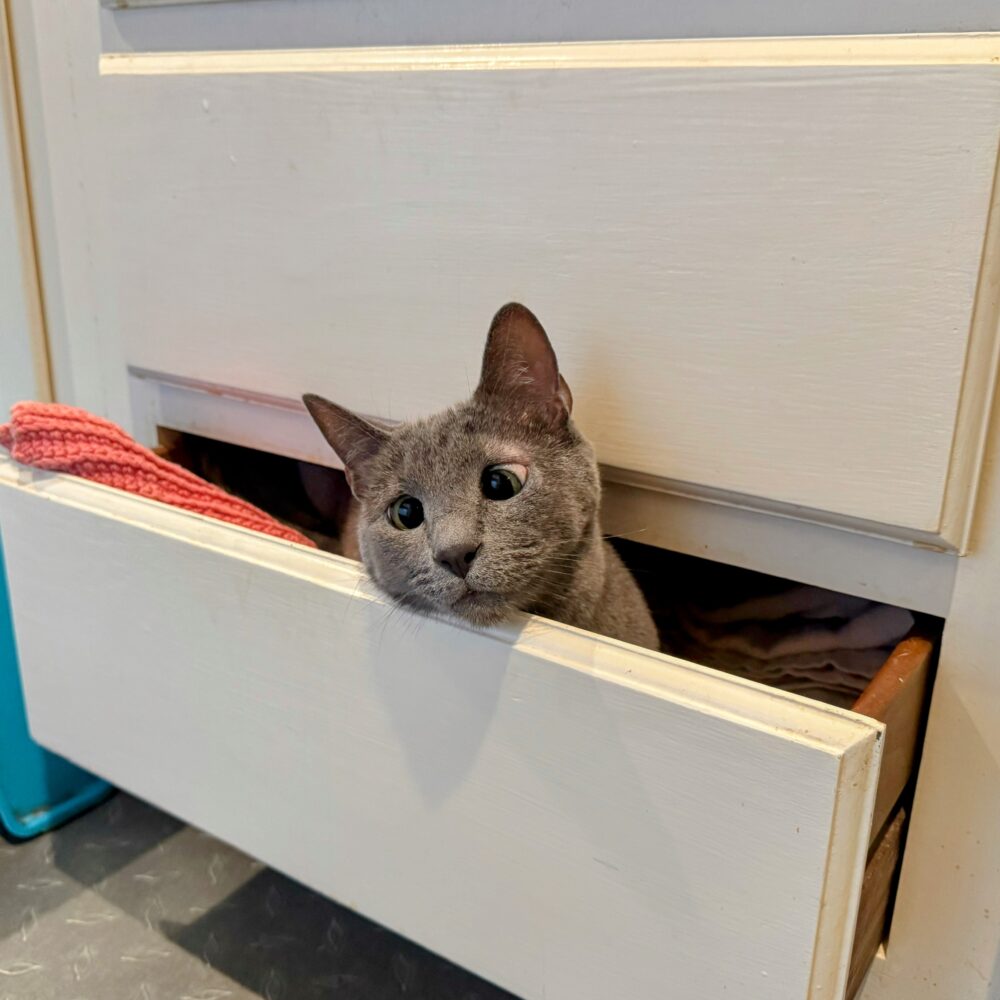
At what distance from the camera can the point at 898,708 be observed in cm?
62

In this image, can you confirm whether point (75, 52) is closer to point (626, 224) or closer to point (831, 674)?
point (626, 224)

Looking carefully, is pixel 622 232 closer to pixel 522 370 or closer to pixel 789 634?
pixel 522 370

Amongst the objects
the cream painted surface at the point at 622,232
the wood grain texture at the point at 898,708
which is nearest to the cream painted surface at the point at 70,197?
the cream painted surface at the point at 622,232

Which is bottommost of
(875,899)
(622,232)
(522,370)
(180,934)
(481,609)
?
(180,934)

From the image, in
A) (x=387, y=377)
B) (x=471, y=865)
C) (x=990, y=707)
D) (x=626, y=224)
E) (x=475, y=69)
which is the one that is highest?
(x=475, y=69)

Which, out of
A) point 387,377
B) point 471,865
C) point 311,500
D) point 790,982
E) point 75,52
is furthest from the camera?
point 311,500

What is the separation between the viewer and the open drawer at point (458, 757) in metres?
0.52

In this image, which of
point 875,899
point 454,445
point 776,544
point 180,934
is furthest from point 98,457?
point 875,899

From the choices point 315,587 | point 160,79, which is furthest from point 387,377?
point 160,79

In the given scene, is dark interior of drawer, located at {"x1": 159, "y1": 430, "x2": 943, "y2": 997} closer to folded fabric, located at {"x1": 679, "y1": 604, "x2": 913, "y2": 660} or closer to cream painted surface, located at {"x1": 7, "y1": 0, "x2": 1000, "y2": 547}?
folded fabric, located at {"x1": 679, "y1": 604, "x2": 913, "y2": 660}

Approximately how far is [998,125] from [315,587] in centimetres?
54

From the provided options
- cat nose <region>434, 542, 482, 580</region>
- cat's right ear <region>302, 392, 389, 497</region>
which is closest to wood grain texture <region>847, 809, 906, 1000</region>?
cat nose <region>434, 542, 482, 580</region>

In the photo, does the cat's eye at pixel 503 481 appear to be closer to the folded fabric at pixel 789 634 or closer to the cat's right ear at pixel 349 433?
the cat's right ear at pixel 349 433

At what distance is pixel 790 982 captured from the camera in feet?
1.76
